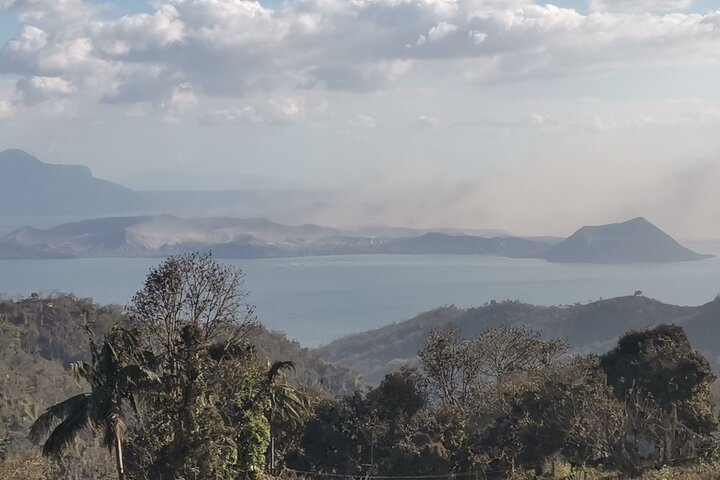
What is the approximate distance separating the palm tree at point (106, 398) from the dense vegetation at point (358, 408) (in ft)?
0.07

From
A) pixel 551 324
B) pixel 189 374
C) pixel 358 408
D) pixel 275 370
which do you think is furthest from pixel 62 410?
pixel 551 324

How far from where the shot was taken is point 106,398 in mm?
13023

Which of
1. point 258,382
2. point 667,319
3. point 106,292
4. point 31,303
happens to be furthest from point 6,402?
point 106,292

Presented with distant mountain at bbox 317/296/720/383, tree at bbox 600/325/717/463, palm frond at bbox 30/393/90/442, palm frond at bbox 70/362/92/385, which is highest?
palm frond at bbox 70/362/92/385

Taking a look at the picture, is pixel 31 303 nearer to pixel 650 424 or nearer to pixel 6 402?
pixel 6 402

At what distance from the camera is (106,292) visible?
640 feet

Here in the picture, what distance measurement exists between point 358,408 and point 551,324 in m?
110

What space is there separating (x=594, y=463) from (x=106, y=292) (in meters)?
185

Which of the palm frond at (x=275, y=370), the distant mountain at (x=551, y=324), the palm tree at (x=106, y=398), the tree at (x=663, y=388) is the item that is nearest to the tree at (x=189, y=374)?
the palm tree at (x=106, y=398)

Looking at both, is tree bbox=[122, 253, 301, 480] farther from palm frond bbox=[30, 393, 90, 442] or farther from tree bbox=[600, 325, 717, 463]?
tree bbox=[600, 325, 717, 463]

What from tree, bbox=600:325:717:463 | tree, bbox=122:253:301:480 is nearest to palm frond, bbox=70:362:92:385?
tree, bbox=122:253:301:480

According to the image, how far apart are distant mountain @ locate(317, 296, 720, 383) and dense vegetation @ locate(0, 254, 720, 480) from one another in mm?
87084

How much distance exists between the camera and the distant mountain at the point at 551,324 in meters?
114

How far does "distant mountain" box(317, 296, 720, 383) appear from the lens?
11369 cm
